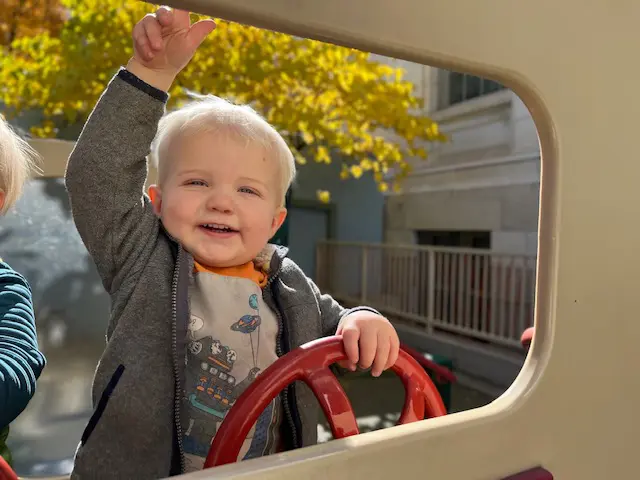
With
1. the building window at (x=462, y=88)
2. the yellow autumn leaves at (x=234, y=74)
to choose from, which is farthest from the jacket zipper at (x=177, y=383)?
the building window at (x=462, y=88)

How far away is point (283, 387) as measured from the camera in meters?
0.75

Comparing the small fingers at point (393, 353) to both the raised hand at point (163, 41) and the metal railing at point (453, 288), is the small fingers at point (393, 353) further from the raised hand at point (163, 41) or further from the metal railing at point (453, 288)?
the metal railing at point (453, 288)

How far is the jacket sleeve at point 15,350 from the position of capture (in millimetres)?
813

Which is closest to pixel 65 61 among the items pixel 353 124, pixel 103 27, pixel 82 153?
pixel 103 27

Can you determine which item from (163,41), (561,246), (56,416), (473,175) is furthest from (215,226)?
(473,175)

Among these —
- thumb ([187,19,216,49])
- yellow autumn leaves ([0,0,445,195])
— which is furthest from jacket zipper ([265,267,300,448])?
yellow autumn leaves ([0,0,445,195])

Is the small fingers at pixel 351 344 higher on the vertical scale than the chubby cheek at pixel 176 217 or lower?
lower

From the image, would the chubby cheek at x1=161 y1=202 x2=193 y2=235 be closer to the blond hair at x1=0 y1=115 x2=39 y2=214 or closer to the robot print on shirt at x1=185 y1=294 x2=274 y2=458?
the robot print on shirt at x1=185 y1=294 x2=274 y2=458

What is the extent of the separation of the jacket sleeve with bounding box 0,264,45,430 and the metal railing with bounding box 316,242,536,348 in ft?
12.0

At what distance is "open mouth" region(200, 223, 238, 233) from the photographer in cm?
97

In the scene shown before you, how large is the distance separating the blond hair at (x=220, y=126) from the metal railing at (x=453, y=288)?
3.38 metres

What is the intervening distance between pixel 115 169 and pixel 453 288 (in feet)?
15.2

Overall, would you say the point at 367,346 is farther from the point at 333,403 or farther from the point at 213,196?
the point at 213,196

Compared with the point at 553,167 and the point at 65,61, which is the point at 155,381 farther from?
the point at 65,61
